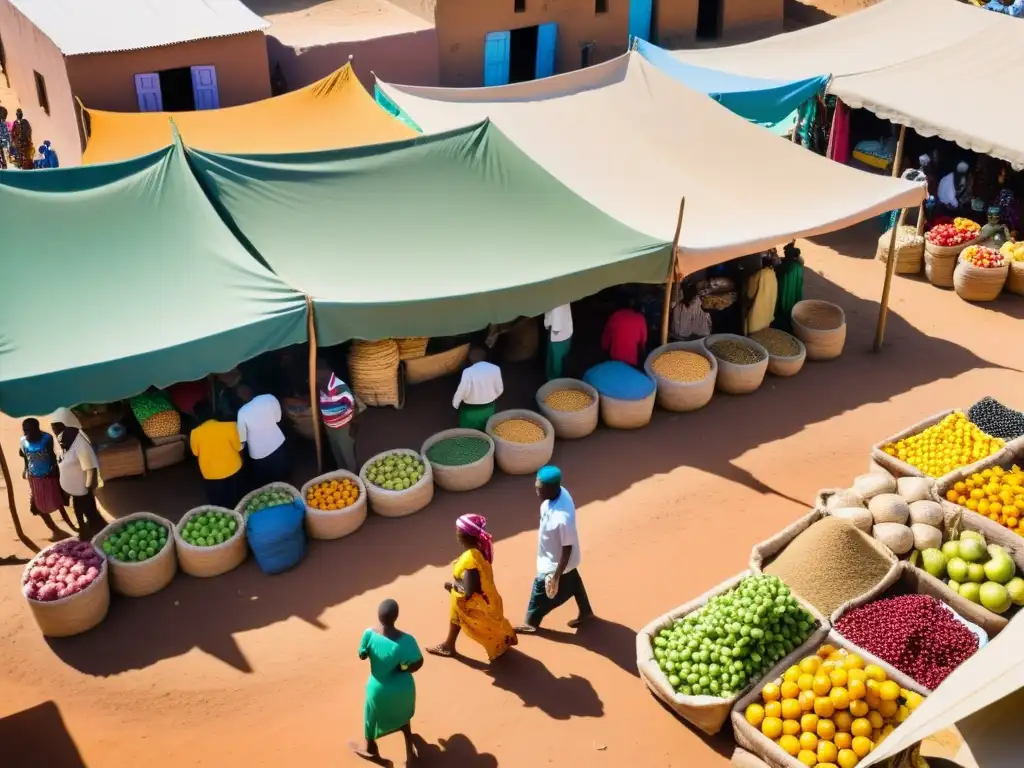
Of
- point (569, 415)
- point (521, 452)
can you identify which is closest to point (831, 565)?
point (521, 452)

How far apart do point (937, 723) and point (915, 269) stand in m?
8.95

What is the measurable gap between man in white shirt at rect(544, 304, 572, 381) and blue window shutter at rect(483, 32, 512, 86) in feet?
24.7

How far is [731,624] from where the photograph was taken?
20.4 feet

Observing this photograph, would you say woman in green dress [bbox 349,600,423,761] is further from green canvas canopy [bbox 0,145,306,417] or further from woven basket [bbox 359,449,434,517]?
green canvas canopy [bbox 0,145,306,417]

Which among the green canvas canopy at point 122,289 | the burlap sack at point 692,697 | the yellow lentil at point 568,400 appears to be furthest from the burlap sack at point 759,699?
the green canvas canopy at point 122,289

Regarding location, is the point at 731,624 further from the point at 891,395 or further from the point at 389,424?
the point at 891,395

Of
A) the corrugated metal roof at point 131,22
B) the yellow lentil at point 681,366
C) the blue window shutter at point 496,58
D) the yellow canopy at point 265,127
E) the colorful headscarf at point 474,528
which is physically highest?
the corrugated metal roof at point 131,22

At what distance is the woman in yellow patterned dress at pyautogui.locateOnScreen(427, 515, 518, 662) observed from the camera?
20.1 feet

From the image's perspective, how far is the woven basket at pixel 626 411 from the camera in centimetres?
902

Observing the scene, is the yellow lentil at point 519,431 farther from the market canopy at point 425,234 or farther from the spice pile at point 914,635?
the spice pile at point 914,635

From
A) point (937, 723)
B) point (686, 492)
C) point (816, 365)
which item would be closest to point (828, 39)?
point (816, 365)

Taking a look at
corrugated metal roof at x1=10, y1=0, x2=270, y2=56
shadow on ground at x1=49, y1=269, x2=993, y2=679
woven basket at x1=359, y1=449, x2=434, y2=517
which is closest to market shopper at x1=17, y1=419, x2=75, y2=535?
shadow on ground at x1=49, y1=269, x2=993, y2=679

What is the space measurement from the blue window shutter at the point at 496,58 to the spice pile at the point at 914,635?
1126 centimetres

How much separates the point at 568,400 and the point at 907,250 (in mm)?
5552
